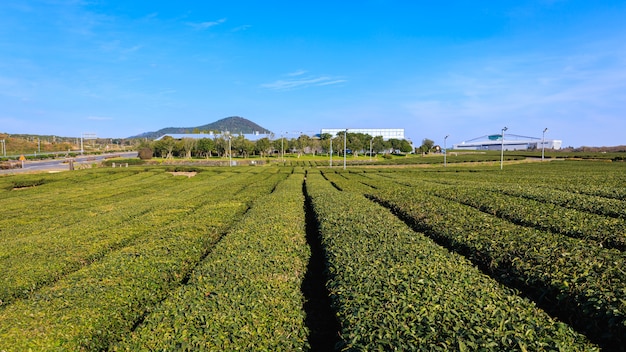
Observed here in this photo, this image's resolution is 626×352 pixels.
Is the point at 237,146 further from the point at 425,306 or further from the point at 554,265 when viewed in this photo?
the point at 425,306

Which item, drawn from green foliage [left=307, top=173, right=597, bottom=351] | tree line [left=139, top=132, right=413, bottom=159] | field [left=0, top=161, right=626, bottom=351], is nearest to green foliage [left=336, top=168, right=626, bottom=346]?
field [left=0, top=161, right=626, bottom=351]

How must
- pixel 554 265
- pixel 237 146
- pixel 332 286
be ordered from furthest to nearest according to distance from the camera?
pixel 237 146
pixel 554 265
pixel 332 286

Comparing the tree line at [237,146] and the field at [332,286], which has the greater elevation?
the tree line at [237,146]

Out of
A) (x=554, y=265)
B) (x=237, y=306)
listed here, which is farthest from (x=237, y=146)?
(x=554, y=265)

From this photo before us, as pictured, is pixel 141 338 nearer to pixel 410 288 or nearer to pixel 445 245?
pixel 410 288

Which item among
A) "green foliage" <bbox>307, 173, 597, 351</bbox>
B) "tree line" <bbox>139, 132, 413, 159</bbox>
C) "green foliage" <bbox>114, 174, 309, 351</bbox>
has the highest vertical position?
"tree line" <bbox>139, 132, 413, 159</bbox>

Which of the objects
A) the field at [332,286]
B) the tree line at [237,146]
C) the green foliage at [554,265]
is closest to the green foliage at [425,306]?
the field at [332,286]

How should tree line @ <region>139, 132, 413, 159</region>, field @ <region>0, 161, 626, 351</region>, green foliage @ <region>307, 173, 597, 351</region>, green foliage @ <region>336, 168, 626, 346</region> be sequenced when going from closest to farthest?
1. green foliage @ <region>307, 173, 597, 351</region>
2. field @ <region>0, 161, 626, 351</region>
3. green foliage @ <region>336, 168, 626, 346</region>
4. tree line @ <region>139, 132, 413, 159</region>

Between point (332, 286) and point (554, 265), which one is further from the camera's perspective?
point (554, 265)

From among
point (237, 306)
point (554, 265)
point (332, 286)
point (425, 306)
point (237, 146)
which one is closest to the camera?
point (425, 306)

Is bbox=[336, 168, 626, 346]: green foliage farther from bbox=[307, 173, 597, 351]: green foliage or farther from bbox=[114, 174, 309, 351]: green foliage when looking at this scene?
bbox=[114, 174, 309, 351]: green foliage

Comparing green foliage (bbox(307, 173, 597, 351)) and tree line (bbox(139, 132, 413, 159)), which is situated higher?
tree line (bbox(139, 132, 413, 159))

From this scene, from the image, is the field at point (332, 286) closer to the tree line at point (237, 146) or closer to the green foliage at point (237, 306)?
the green foliage at point (237, 306)

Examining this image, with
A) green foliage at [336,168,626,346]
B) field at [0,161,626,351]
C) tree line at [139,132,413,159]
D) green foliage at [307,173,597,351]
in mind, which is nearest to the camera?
green foliage at [307,173,597,351]
